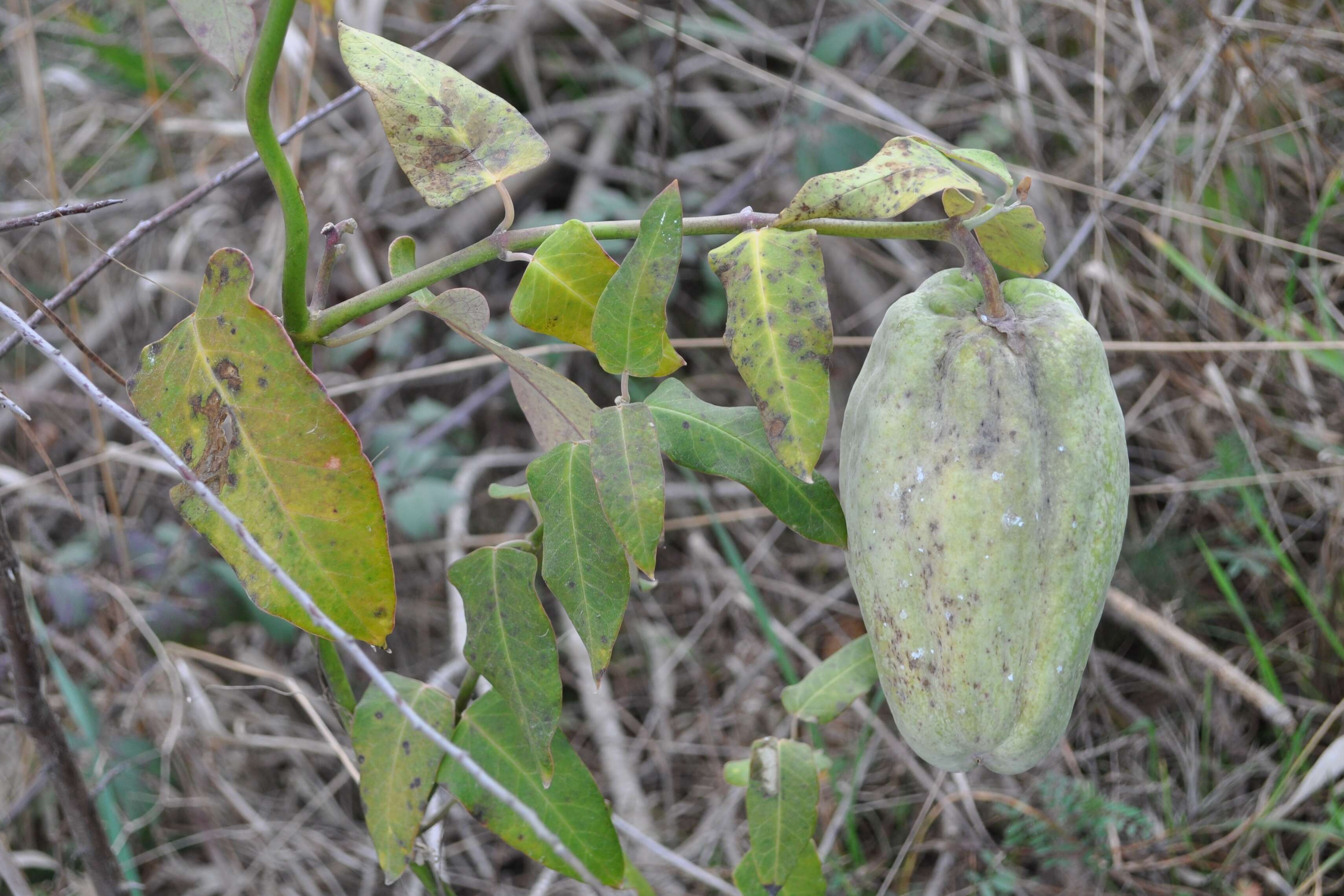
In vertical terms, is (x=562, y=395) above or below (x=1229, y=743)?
above

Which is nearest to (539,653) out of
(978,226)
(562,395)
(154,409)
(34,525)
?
(562,395)

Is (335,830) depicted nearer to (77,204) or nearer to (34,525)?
(34,525)

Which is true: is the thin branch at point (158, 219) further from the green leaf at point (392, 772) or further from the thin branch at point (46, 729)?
the green leaf at point (392, 772)

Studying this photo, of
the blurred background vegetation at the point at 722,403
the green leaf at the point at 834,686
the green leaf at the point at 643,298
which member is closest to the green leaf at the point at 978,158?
the green leaf at the point at 643,298

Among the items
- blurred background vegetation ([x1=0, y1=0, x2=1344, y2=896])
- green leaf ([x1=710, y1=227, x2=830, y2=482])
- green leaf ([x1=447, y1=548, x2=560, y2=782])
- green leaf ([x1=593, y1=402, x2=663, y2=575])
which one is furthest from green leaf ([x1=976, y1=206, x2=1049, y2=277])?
blurred background vegetation ([x1=0, y1=0, x2=1344, y2=896])

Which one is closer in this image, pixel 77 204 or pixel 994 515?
pixel 994 515

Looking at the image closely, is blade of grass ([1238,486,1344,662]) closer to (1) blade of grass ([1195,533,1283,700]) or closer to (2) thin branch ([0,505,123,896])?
(1) blade of grass ([1195,533,1283,700])

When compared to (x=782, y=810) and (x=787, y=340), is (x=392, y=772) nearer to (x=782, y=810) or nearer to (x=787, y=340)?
(x=782, y=810)
